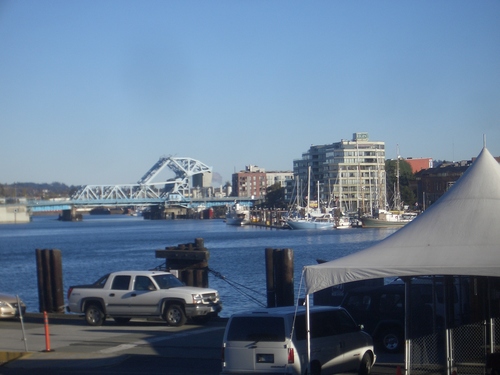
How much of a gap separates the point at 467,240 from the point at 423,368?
2452 millimetres

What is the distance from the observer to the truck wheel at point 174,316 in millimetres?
22078

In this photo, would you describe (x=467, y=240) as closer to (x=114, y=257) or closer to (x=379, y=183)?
(x=114, y=257)

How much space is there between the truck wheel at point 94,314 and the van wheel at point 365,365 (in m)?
10.6

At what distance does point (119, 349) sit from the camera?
18.7m

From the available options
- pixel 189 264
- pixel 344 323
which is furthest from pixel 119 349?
pixel 189 264

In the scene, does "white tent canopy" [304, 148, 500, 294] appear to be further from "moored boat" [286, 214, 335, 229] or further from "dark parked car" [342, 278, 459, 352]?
"moored boat" [286, 214, 335, 229]

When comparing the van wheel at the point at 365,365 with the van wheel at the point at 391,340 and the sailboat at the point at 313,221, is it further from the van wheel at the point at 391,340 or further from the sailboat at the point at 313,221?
the sailboat at the point at 313,221

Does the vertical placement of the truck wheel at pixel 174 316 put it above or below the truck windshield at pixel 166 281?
below

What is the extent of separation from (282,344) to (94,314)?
11537 mm

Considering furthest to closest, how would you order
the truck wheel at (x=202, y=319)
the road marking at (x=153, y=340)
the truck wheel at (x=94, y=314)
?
the truck wheel at (x=94, y=314), the truck wheel at (x=202, y=319), the road marking at (x=153, y=340)

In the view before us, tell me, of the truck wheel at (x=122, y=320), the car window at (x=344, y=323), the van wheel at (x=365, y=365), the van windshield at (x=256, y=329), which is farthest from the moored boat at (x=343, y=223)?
the van windshield at (x=256, y=329)

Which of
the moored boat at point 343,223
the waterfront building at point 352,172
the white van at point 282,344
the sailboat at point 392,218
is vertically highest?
the waterfront building at point 352,172

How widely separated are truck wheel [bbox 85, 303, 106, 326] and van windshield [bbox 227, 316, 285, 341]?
10673 millimetres

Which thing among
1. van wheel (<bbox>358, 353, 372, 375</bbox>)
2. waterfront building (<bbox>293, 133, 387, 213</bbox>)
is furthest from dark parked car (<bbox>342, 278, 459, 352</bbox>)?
waterfront building (<bbox>293, 133, 387, 213</bbox>)
